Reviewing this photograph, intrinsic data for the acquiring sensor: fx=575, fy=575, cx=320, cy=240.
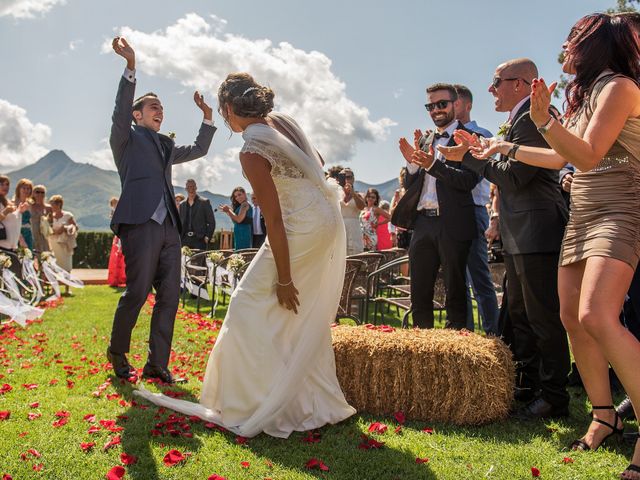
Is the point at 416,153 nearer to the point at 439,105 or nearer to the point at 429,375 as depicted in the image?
the point at 439,105

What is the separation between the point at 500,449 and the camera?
10.9 ft

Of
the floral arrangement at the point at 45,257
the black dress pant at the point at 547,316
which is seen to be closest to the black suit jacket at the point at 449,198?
the black dress pant at the point at 547,316

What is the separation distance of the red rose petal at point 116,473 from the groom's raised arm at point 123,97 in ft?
9.64

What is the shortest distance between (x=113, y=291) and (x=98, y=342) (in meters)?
6.67

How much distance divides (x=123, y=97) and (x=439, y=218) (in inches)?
113

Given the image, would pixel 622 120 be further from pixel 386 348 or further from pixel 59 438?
pixel 59 438

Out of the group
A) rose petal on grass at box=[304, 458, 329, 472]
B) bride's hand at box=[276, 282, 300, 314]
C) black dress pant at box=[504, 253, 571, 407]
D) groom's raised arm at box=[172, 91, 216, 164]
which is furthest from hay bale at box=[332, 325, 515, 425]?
groom's raised arm at box=[172, 91, 216, 164]

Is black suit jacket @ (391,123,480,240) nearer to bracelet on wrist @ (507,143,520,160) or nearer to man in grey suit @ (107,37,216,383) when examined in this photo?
bracelet on wrist @ (507,143,520,160)

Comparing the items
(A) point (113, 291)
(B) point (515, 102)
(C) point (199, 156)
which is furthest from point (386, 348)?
(A) point (113, 291)

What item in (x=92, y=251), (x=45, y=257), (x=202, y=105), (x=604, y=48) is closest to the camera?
(x=604, y=48)

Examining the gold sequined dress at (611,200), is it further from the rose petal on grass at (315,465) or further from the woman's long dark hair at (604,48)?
the rose petal on grass at (315,465)

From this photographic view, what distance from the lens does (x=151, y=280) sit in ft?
16.9

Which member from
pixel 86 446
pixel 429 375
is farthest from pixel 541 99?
pixel 86 446

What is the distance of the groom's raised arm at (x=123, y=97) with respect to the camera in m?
4.84
